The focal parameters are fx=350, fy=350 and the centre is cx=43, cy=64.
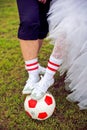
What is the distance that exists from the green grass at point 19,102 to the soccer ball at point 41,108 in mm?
83

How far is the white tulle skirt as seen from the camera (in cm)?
317

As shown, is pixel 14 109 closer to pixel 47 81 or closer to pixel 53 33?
pixel 47 81

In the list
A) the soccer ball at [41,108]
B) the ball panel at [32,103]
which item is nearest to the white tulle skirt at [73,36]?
the soccer ball at [41,108]

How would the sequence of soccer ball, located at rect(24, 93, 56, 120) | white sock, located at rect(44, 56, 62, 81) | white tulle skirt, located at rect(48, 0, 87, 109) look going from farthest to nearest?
white sock, located at rect(44, 56, 62, 81), soccer ball, located at rect(24, 93, 56, 120), white tulle skirt, located at rect(48, 0, 87, 109)

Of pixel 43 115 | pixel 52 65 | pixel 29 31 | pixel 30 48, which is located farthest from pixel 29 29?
pixel 43 115

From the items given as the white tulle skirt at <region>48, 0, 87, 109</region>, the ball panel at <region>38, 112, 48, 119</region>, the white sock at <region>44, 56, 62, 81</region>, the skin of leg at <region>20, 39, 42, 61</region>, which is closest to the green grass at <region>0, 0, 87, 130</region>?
the ball panel at <region>38, 112, 48, 119</region>

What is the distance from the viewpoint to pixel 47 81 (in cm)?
355

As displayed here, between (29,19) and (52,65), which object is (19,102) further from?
(29,19)

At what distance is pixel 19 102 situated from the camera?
378cm

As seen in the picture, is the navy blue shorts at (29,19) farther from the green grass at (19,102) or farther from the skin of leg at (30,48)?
the green grass at (19,102)

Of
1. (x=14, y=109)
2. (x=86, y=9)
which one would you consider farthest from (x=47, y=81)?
A: (x=86, y=9)

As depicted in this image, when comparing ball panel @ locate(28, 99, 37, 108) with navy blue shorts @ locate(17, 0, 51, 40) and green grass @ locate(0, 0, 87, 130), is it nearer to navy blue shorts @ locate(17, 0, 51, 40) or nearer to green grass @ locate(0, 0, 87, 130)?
green grass @ locate(0, 0, 87, 130)

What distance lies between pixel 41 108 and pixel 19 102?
19.1 inches

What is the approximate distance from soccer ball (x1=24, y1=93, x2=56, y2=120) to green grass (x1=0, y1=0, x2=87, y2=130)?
0.08 meters
